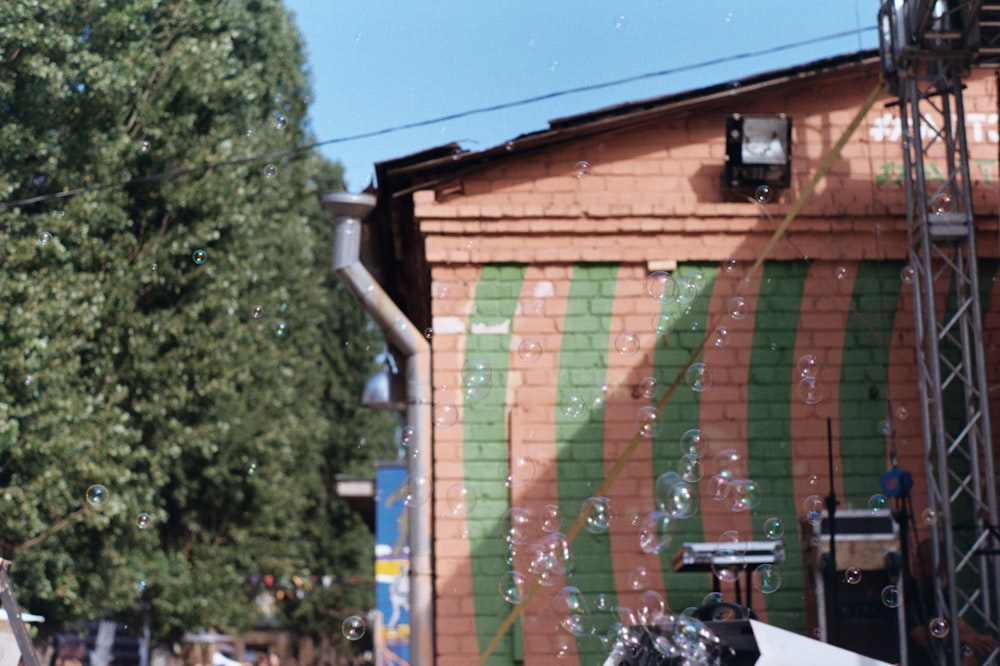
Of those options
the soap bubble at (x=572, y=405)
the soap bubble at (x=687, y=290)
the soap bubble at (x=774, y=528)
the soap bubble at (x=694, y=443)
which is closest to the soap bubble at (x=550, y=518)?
the soap bubble at (x=572, y=405)

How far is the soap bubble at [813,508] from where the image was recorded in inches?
354

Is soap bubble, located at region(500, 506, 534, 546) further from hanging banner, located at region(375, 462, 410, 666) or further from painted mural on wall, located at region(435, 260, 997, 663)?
hanging banner, located at region(375, 462, 410, 666)

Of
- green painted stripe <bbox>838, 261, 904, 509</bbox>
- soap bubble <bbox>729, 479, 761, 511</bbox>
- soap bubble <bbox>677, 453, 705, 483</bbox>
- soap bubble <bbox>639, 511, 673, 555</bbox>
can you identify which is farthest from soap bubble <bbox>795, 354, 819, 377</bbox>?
soap bubble <bbox>639, 511, 673, 555</bbox>

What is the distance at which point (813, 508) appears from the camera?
936cm

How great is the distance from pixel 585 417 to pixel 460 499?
43.5 inches

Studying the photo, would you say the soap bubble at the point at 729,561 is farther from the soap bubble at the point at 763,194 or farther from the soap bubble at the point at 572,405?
the soap bubble at the point at 763,194

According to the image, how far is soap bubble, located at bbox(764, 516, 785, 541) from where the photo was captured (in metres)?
9.05

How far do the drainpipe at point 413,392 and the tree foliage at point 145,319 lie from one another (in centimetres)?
101

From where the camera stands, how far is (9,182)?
14.3 metres

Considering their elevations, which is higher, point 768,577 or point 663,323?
point 663,323

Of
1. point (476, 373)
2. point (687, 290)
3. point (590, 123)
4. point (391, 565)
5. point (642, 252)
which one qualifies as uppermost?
point (590, 123)

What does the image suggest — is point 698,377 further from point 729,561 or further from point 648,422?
point 729,561

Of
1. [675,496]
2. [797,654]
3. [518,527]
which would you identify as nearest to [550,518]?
[518,527]

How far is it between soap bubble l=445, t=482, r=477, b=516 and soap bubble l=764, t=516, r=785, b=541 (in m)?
2.11
